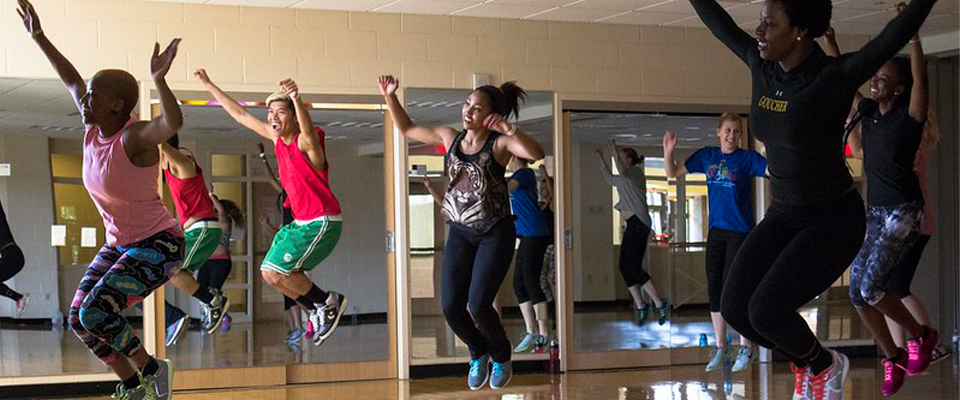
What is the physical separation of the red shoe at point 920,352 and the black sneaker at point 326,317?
10.5 feet

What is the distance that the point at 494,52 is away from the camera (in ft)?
29.5

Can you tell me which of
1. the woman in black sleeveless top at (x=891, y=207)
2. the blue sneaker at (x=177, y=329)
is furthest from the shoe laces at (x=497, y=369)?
the blue sneaker at (x=177, y=329)

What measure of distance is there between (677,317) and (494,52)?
2511mm

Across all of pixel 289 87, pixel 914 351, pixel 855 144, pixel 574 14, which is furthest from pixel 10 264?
pixel 914 351

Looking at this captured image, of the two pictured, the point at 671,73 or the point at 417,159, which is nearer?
the point at 417,159

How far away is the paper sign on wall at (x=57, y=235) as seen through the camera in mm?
8109

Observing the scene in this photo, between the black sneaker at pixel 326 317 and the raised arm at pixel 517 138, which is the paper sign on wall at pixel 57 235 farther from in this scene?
the raised arm at pixel 517 138

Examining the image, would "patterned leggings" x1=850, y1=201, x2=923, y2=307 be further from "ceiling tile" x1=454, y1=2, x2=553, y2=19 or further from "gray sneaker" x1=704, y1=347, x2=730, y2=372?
"ceiling tile" x1=454, y1=2, x2=553, y2=19

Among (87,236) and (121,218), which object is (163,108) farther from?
(87,236)

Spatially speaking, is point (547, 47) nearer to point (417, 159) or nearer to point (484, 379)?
point (417, 159)

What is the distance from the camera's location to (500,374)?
6047 mm

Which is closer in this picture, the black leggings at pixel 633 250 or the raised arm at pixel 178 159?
the raised arm at pixel 178 159

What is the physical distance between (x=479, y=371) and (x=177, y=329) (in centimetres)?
295

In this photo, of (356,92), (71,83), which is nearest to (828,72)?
(71,83)
